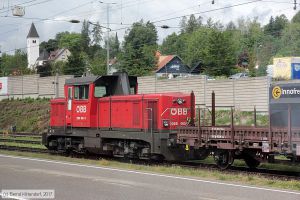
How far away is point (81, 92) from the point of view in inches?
802

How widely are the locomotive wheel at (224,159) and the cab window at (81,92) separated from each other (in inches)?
263

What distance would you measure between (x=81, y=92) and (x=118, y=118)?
2.44m

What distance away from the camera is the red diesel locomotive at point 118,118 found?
17.4 m

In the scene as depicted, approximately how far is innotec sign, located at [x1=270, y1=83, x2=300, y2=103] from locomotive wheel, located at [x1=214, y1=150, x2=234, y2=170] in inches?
92.5

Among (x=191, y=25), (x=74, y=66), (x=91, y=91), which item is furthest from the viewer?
(x=191, y=25)

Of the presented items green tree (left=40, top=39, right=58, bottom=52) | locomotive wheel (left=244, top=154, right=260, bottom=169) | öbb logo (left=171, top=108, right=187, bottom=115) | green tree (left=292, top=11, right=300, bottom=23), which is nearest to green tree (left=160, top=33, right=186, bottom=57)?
green tree (left=292, top=11, right=300, bottom=23)

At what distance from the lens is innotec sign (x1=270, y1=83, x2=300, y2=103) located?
14.2 meters

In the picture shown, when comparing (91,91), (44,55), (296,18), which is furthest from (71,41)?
(91,91)

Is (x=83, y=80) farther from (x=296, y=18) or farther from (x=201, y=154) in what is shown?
(x=296, y=18)

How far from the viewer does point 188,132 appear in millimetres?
16500

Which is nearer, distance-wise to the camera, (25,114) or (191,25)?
(25,114)

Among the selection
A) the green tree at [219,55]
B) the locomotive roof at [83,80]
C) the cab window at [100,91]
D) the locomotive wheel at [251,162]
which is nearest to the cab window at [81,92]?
the locomotive roof at [83,80]

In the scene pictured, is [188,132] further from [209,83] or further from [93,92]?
[209,83]

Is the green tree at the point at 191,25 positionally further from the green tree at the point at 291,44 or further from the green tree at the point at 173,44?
the green tree at the point at 291,44
